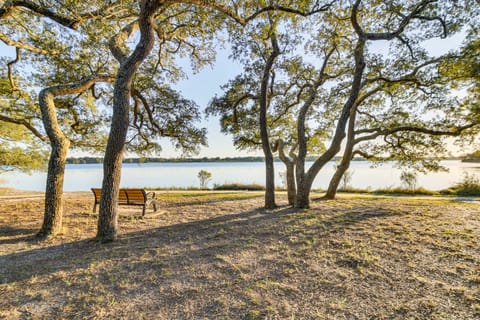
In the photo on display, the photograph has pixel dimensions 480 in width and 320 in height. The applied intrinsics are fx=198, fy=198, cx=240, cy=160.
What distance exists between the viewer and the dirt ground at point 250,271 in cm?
217

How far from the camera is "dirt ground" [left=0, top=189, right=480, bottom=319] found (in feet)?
7.13

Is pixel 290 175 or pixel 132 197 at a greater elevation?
pixel 290 175

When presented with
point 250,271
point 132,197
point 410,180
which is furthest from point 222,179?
point 250,271

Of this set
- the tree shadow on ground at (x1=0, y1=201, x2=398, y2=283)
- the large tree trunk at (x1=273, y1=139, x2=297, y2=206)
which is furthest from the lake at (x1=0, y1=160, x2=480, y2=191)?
the tree shadow on ground at (x1=0, y1=201, x2=398, y2=283)

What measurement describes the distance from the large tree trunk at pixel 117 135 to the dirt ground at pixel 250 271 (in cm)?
44

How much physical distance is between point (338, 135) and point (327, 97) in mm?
3495

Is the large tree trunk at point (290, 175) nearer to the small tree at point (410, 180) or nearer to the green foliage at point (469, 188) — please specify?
the small tree at point (410, 180)

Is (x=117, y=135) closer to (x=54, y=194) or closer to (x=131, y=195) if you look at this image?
(x=54, y=194)

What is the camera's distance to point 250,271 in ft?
9.73

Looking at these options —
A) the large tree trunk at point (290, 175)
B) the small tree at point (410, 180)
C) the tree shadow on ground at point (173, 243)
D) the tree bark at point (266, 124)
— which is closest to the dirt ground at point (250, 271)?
the tree shadow on ground at point (173, 243)

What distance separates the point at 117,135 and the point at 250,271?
3825 millimetres

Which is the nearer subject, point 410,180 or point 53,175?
point 53,175

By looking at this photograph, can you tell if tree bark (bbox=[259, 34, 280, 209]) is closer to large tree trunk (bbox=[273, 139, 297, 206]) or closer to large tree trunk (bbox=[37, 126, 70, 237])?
large tree trunk (bbox=[273, 139, 297, 206])

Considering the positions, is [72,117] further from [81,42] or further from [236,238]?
[236,238]
